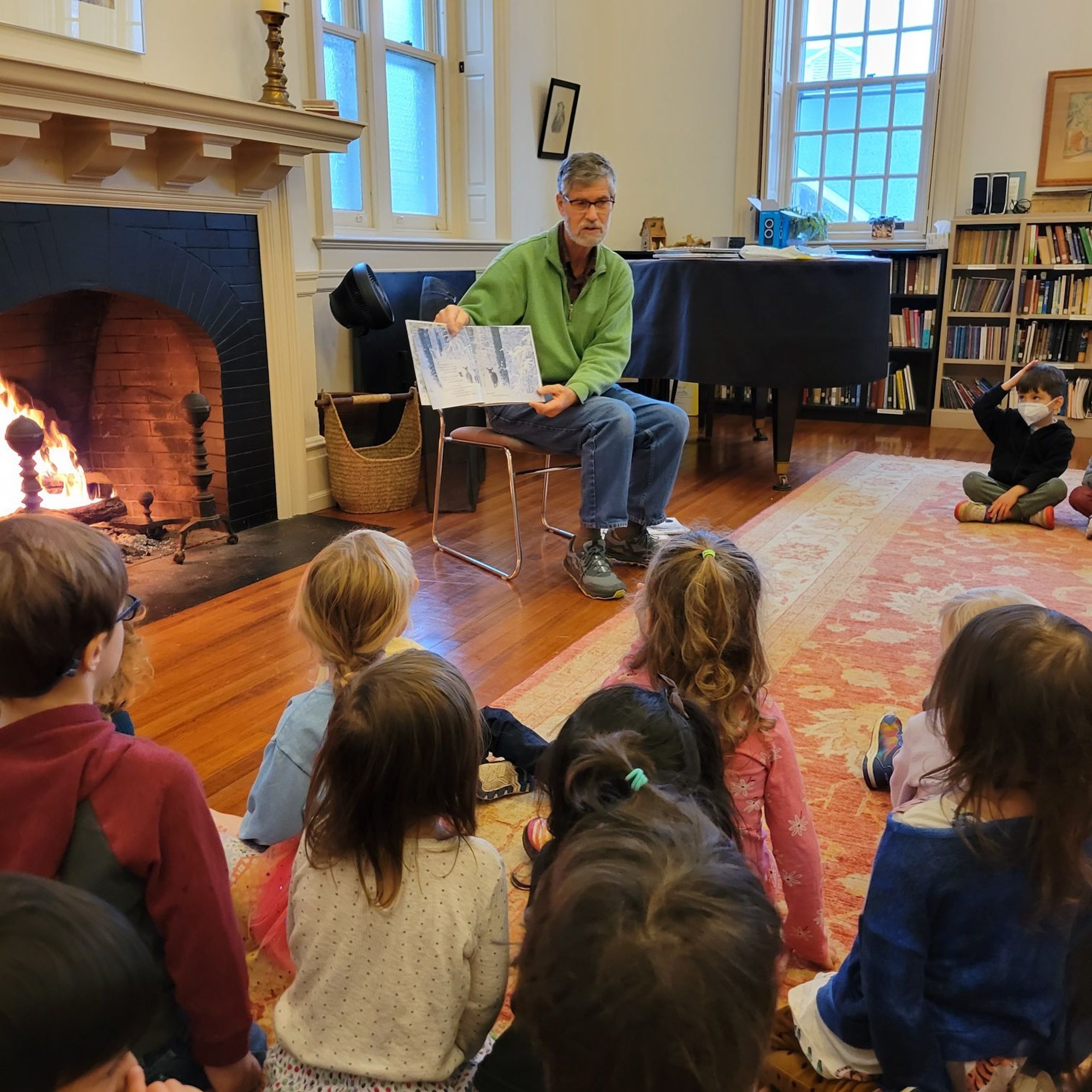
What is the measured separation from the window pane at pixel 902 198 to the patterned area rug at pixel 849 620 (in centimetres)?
225

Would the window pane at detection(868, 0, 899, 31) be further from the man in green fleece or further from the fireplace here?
the fireplace

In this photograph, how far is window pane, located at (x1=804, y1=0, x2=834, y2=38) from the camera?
591 centimetres

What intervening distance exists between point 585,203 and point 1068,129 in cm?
363

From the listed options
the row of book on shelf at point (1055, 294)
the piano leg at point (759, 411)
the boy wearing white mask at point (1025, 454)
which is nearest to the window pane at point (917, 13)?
the row of book on shelf at point (1055, 294)

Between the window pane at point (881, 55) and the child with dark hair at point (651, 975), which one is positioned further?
the window pane at point (881, 55)

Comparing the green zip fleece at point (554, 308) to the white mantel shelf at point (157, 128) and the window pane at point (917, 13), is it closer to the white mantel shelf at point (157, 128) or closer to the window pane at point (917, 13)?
the white mantel shelf at point (157, 128)

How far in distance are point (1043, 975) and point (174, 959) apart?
850 mm

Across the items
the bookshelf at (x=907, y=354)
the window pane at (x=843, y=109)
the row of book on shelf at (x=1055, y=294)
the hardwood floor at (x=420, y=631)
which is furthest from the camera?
the window pane at (x=843, y=109)

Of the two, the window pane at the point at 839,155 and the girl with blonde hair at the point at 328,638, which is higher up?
the window pane at the point at 839,155

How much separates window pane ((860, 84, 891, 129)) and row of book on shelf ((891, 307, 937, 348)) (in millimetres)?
1109

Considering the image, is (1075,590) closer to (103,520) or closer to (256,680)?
(256,680)

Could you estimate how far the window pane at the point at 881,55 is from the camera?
579cm

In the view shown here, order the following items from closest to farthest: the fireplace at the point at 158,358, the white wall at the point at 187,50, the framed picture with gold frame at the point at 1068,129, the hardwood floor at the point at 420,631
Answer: the hardwood floor at the point at 420,631, the white wall at the point at 187,50, the fireplace at the point at 158,358, the framed picture with gold frame at the point at 1068,129

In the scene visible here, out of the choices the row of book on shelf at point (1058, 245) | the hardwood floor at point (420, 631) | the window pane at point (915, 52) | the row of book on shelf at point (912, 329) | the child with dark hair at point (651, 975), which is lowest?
the hardwood floor at point (420, 631)
